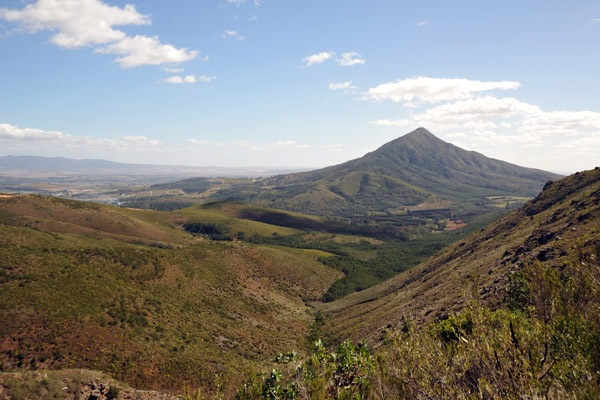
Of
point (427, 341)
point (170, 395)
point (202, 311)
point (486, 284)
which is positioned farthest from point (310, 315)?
point (427, 341)

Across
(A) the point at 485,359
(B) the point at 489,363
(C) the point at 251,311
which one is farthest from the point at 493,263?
(C) the point at 251,311

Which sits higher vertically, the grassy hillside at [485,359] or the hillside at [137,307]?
the grassy hillside at [485,359]

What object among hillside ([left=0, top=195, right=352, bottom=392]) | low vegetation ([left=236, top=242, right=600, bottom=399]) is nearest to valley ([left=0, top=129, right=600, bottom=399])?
low vegetation ([left=236, top=242, right=600, bottom=399])

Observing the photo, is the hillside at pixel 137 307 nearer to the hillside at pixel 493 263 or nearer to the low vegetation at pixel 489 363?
the low vegetation at pixel 489 363

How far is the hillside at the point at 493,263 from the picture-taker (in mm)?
46500

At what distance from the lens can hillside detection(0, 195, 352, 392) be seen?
36031mm

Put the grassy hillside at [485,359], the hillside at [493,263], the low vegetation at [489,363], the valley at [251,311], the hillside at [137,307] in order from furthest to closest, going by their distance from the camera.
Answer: the hillside at [493,263] → the hillside at [137,307] → the valley at [251,311] → the grassy hillside at [485,359] → the low vegetation at [489,363]

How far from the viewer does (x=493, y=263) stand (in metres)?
63.3

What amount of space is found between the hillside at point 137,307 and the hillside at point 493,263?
19253 millimetres

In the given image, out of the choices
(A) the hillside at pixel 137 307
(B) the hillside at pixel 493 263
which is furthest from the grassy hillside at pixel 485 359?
(A) the hillside at pixel 137 307

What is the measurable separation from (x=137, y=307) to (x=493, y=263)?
7802cm

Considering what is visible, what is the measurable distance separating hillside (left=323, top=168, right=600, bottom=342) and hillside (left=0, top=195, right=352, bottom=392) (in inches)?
758

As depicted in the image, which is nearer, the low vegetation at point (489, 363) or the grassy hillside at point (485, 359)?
the low vegetation at point (489, 363)

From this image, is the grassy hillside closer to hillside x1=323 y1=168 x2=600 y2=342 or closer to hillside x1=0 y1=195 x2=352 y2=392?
hillside x1=323 y1=168 x2=600 y2=342
